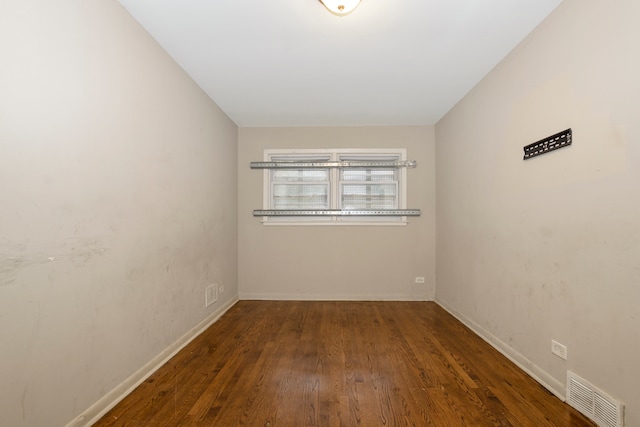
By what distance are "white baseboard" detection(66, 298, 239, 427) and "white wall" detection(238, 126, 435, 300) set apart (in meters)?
1.39

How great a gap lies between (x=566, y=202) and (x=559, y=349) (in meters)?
0.96

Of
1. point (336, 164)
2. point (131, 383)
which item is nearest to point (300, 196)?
point (336, 164)

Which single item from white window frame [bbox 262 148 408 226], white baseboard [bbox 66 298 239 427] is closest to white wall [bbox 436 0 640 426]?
white window frame [bbox 262 148 408 226]

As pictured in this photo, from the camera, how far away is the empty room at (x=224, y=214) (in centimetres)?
153

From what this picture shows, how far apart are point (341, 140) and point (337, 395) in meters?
3.35

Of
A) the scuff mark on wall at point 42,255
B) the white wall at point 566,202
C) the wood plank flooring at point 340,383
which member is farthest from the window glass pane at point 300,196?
the scuff mark on wall at point 42,255

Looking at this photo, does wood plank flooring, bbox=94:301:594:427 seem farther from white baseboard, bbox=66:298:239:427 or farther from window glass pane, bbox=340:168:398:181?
window glass pane, bbox=340:168:398:181

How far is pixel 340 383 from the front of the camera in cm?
217

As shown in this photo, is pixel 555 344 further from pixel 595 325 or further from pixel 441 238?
pixel 441 238

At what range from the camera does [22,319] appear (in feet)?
4.54

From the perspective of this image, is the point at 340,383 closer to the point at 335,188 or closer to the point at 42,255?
the point at 42,255

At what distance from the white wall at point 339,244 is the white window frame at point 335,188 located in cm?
7

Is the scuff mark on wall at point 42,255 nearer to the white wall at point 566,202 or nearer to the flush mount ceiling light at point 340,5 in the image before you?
the flush mount ceiling light at point 340,5

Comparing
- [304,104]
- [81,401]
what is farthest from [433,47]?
[81,401]
